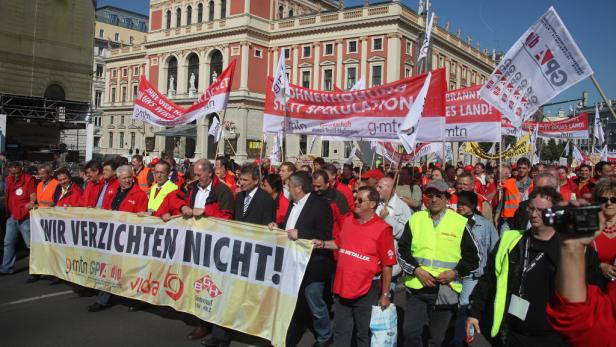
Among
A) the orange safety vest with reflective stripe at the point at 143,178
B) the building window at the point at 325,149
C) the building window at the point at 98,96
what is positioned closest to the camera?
the orange safety vest with reflective stripe at the point at 143,178

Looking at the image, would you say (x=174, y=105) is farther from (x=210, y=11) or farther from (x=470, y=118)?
(x=210, y=11)

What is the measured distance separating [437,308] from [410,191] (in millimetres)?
4105

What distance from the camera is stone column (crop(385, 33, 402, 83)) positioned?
4647cm

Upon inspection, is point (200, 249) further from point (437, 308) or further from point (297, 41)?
point (297, 41)

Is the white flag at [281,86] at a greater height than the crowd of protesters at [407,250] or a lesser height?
greater

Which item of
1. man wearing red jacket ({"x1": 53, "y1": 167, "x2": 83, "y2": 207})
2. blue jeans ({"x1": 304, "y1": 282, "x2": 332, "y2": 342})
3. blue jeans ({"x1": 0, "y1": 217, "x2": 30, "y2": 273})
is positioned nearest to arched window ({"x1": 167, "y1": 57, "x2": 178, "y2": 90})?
blue jeans ({"x1": 0, "y1": 217, "x2": 30, "y2": 273})

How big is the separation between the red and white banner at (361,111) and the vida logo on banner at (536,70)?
1.09 metres

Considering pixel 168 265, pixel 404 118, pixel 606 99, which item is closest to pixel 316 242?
pixel 168 265

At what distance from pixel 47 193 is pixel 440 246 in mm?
6186

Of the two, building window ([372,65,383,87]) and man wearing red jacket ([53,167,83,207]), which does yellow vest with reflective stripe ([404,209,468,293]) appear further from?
Answer: building window ([372,65,383,87])

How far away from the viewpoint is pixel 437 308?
4398 millimetres

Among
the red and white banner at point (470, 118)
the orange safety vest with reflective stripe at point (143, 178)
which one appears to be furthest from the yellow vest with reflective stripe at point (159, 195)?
the red and white banner at point (470, 118)

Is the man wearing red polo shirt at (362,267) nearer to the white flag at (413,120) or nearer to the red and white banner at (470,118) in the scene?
the white flag at (413,120)

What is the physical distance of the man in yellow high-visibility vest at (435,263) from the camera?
4312 millimetres
